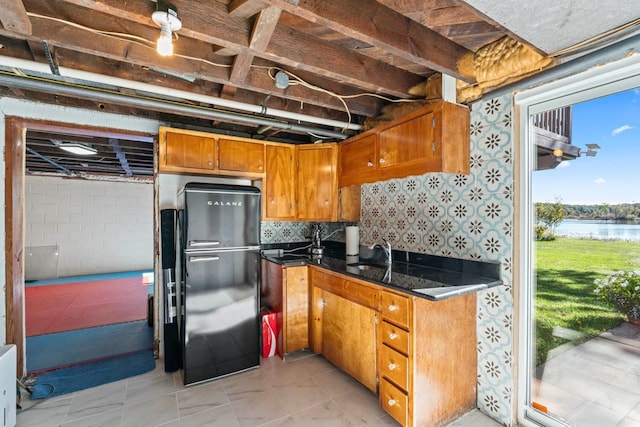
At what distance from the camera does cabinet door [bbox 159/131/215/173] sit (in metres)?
2.80

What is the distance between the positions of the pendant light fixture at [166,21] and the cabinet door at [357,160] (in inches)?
69.3

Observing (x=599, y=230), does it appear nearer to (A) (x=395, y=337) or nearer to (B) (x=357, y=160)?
(A) (x=395, y=337)

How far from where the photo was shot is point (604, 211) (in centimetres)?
170

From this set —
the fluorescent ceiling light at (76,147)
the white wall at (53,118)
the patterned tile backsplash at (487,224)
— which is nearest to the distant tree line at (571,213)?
the patterned tile backsplash at (487,224)

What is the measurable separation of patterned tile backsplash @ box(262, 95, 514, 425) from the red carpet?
13.7ft

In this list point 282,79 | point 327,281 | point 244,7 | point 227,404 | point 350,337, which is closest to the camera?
point 244,7

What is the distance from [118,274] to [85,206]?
181cm

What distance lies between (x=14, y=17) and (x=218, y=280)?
1.97 meters

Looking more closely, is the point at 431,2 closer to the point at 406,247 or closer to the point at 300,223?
the point at 406,247

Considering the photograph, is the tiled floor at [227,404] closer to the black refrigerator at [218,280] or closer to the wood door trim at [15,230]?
the black refrigerator at [218,280]

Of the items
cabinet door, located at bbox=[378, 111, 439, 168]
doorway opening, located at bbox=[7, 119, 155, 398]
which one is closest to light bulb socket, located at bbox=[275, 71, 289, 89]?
cabinet door, located at bbox=[378, 111, 439, 168]

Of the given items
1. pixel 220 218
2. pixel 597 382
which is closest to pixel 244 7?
pixel 220 218

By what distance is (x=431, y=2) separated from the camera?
4.59 ft

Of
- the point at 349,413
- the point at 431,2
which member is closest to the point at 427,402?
the point at 349,413
